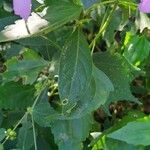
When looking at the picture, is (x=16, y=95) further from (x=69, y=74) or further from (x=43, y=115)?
(x=69, y=74)

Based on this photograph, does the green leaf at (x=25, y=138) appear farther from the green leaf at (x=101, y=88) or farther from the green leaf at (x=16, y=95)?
the green leaf at (x=101, y=88)

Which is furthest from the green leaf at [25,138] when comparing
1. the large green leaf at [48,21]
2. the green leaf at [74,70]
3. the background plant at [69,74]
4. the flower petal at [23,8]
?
the flower petal at [23,8]

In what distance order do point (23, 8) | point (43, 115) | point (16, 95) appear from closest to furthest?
point (23, 8) → point (43, 115) → point (16, 95)

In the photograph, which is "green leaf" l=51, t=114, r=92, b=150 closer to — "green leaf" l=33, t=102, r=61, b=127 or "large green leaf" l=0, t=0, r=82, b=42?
"green leaf" l=33, t=102, r=61, b=127

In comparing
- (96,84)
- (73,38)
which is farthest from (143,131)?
(73,38)

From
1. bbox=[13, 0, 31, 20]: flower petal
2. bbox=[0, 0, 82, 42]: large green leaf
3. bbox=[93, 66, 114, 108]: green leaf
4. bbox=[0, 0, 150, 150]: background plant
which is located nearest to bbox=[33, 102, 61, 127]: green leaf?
bbox=[0, 0, 150, 150]: background plant

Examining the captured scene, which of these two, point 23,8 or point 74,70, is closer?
point 23,8

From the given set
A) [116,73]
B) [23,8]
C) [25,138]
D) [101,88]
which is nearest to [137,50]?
[116,73]

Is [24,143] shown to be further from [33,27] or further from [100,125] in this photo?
[100,125]
